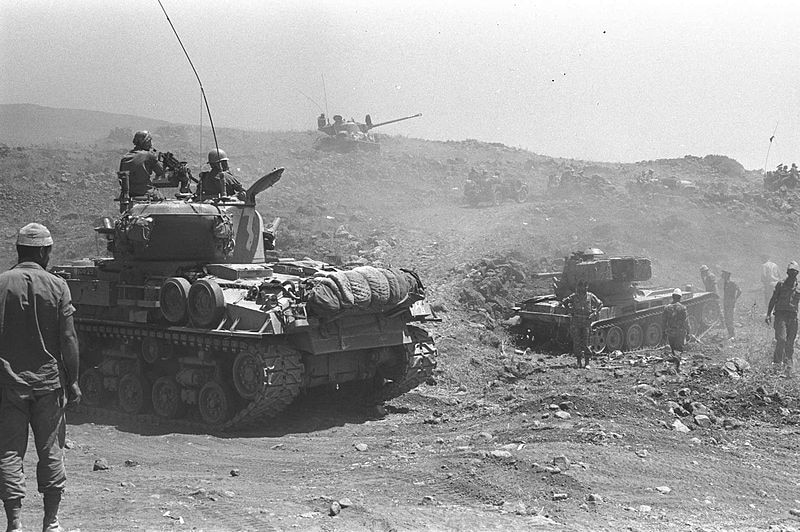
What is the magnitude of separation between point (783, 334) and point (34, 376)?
39.6 ft

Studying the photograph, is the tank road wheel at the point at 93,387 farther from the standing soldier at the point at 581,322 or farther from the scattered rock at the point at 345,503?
the standing soldier at the point at 581,322

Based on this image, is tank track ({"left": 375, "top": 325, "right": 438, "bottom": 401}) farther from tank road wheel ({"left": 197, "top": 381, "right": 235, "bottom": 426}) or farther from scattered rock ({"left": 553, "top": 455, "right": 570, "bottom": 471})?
scattered rock ({"left": 553, "top": 455, "right": 570, "bottom": 471})

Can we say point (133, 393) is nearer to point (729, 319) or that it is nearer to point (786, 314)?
point (786, 314)

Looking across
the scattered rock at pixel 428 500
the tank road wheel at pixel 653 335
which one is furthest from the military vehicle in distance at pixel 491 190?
the scattered rock at pixel 428 500

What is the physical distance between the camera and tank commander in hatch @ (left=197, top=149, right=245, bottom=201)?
13094 mm

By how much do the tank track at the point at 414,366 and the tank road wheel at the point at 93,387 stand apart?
4.20 m

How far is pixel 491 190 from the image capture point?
3547 cm

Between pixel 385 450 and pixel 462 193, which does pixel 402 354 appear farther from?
pixel 462 193

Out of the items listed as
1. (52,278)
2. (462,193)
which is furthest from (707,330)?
(462,193)

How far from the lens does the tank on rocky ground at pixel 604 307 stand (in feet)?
54.7

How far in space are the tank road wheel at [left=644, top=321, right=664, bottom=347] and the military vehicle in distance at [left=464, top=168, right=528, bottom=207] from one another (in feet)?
57.1

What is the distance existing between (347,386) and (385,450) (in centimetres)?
341

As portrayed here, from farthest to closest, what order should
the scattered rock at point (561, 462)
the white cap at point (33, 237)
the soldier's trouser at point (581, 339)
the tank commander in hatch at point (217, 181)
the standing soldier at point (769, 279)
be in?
1. the standing soldier at point (769, 279)
2. the soldier's trouser at point (581, 339)
3. the tank commander in hatch at point (217, 181)
4. the scattered rock at point (561, 462)
5. the white cap at point (33, 237)

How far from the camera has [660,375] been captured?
12.8 metres
